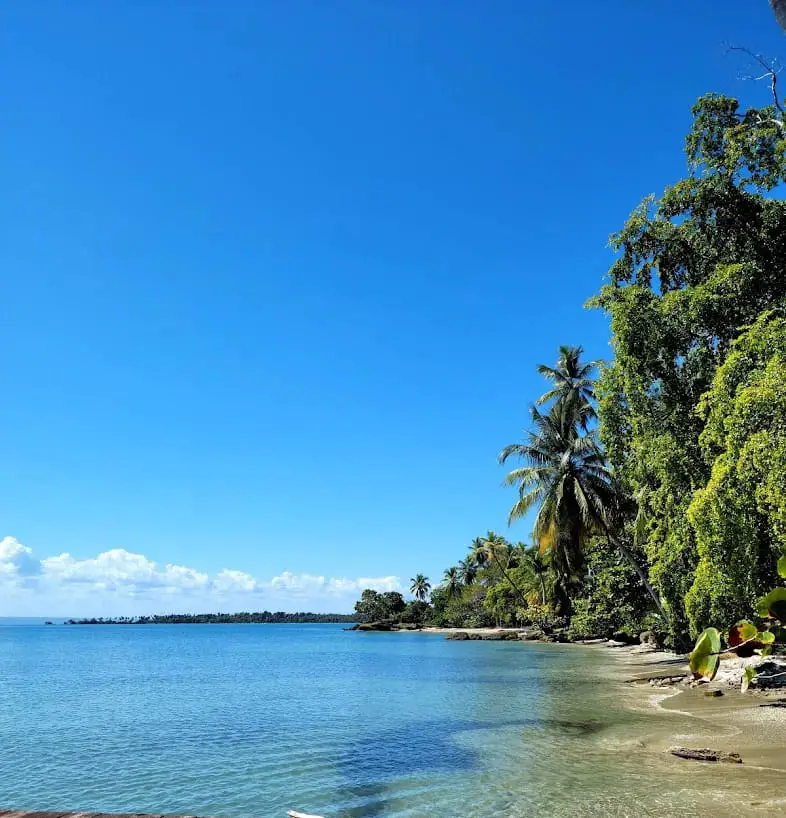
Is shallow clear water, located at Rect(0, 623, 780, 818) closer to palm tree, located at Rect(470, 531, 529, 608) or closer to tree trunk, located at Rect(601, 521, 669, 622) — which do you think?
tree trunk, located at Rect(601, 521, 669, 622)

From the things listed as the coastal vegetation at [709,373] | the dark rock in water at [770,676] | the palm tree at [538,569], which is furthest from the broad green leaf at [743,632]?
the palm tree at [538,569]

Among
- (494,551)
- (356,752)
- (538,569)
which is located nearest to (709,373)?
(356,752)

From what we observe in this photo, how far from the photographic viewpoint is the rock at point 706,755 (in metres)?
10.7

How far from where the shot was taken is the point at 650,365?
14867mm

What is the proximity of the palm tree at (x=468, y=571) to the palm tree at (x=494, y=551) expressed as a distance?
7.41 metres

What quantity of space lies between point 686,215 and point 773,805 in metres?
12.5

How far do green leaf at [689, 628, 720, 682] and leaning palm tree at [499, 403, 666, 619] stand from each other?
28.5 m

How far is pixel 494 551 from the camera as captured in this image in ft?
237

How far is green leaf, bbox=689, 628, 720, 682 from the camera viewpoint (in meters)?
1.15

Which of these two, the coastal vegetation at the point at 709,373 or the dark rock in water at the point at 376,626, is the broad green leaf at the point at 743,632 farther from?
the dark rock in water at the point at 376,626

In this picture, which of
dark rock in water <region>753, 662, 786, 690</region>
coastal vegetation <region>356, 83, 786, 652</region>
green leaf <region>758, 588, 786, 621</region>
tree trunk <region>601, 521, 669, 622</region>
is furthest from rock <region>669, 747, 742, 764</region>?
tree trunk <region>601, 521, 669, 622</region>

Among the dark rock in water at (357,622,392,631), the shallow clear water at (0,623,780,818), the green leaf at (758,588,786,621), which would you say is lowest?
the dark rock in water at (357,622,392,631)

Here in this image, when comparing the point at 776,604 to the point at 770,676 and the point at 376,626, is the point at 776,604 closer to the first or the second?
the point at 770,676

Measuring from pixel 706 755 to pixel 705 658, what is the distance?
12.1 metres
